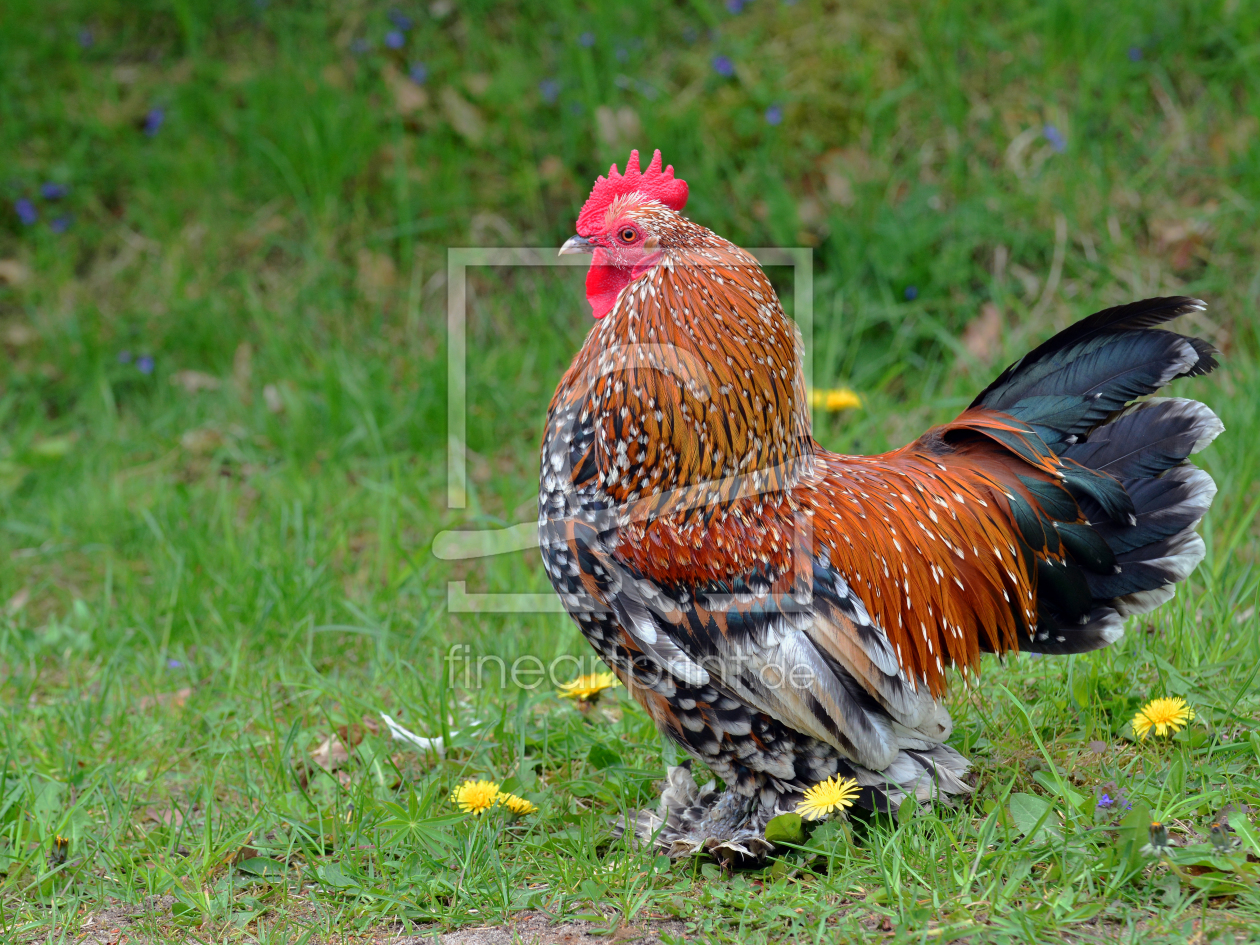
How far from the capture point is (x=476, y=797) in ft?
9.36

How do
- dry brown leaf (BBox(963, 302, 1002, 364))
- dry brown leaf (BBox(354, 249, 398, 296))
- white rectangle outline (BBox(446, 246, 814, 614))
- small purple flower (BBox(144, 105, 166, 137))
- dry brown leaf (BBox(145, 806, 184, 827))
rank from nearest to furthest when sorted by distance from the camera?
dry brown leaf (BBox(145, 806, 184, 827)) → white rectangle outline (BBox(446, 246, 814, 614)) → dry brown leaf (BBox(963, 302, 1002, 364)) → dry brown leaf (BBox(354, 249, 398, 296)) → small purple flower (BBox(144, 105, 166, 137))

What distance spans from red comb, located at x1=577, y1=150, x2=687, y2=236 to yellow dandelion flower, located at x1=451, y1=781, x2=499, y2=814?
146 cm

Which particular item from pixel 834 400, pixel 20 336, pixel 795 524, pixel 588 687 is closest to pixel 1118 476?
pixel 795 524

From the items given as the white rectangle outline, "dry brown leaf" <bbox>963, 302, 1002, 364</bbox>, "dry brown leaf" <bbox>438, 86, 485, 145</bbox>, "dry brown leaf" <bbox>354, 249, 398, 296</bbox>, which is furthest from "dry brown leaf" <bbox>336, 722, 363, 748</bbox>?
"dry brown leaf" <bbox>438, 86, 485, 145</bbox>

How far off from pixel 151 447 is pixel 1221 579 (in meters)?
4.73

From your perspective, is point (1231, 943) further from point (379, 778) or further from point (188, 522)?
point (188, 522)

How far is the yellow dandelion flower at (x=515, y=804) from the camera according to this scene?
289 centimetres

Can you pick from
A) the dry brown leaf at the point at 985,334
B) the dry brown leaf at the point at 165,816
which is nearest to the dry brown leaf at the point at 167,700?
the dry brown leaf at the point at 165,816

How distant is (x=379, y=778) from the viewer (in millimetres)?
3162

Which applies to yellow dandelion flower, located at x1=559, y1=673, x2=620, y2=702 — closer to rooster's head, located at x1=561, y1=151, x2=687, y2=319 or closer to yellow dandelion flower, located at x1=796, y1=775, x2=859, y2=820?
yellow dandelion flower, located at x1=796, y1=775, x2=859, y2=820

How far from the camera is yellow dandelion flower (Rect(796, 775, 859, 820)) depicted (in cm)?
254

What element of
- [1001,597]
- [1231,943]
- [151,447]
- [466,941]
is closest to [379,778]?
[466,941]

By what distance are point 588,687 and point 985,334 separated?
289cm

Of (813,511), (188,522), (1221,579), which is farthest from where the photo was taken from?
(188,522)
